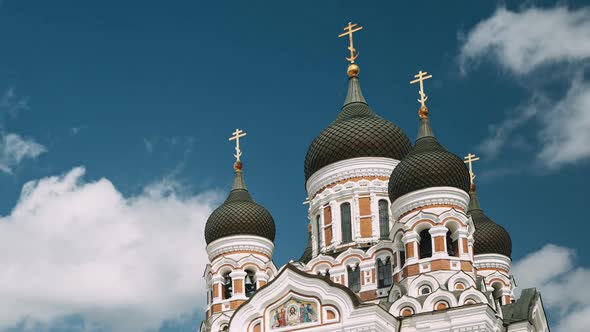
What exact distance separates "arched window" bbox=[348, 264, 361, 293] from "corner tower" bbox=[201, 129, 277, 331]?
2.60m

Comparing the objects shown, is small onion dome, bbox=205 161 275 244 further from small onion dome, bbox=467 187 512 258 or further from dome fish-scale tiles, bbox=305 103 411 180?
small onion dome, bbox=467 187 512 258

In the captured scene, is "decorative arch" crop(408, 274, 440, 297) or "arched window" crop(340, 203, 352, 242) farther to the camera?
"arched window" crop(340, 203, 352, 242)

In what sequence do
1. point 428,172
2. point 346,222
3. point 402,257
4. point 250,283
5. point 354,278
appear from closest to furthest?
point 428,172 → point 402,257 → point 354,278 → point 346,222 → point 250,283

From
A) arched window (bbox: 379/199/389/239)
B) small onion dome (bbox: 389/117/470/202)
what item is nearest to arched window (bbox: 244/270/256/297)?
arched window (bbox: 379/199/389/239)

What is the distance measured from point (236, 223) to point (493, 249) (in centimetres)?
770

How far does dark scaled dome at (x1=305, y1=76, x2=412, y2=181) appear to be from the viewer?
79.5 ft

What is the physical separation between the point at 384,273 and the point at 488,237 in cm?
630

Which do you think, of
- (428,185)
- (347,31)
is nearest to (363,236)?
(428,185)

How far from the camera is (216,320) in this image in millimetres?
23609

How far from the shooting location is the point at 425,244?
21.7 m

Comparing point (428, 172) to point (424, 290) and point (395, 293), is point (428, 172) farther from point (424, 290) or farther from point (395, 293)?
point (395, 293)

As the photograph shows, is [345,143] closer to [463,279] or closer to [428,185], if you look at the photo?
[428,185]

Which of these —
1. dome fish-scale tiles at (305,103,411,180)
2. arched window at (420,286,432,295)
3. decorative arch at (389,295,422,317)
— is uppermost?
dome fish-scale tiles at (305,103,411,180)

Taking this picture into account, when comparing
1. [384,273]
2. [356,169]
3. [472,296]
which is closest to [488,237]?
[356,169]
